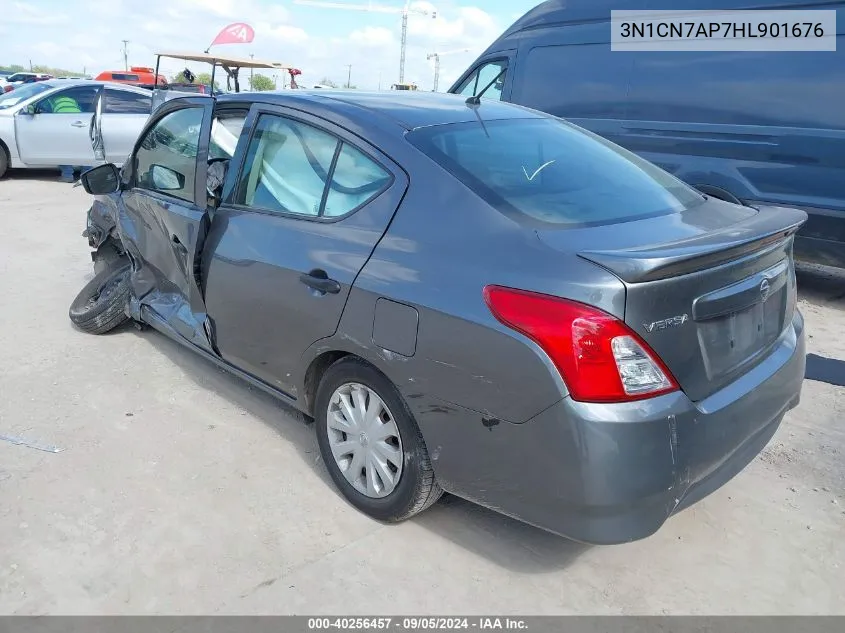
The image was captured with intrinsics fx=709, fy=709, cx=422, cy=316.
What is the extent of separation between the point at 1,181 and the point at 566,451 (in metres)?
12.3

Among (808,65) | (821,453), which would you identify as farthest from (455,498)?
(808,65)

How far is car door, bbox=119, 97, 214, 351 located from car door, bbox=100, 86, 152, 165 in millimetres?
7716

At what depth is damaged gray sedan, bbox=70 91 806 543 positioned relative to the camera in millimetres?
2094

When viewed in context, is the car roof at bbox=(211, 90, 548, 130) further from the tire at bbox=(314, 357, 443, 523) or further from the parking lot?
the parking lot

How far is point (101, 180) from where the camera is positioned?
4.52 meters

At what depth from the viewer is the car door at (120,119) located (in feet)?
37.2

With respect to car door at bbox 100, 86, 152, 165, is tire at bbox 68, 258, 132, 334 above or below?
below

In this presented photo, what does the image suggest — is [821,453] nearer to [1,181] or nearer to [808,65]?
[808,65]

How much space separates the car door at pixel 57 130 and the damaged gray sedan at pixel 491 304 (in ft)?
30.9

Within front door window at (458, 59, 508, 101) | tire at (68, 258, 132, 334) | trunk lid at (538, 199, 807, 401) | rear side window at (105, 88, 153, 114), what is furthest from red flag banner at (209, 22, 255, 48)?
trunk lid at (538, 199, 807, 401)

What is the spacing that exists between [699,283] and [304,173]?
171 centimetres

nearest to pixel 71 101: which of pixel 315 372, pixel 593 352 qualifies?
pixel 315 372

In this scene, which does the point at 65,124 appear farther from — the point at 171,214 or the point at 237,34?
the point at 171,214
